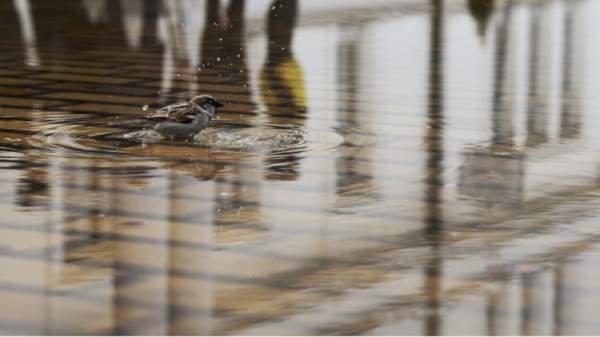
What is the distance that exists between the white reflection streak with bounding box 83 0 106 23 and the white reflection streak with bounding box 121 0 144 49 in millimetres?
184

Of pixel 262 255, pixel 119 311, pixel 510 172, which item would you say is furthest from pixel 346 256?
pixel 510 172

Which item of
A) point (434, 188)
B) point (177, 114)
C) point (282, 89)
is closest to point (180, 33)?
point (282, 89)

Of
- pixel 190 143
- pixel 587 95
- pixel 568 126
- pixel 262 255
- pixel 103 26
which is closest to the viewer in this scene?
pixel 262 255

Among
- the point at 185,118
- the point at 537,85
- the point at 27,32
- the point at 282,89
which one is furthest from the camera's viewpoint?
the point at 27,32

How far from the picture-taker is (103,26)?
12.1 metres

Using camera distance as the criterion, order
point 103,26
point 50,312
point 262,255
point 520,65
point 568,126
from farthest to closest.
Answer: point 103,26 → point 520,65 → point 568,126 → point 262,255 → point 50,312

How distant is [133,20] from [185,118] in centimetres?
671

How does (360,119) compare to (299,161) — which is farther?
(360,119)

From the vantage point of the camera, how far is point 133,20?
12.6 m

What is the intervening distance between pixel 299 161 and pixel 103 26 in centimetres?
664

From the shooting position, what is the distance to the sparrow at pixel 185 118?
6.02m

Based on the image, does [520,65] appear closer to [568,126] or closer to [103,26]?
[568,126]

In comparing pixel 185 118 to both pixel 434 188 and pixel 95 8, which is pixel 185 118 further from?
pixel 95 8

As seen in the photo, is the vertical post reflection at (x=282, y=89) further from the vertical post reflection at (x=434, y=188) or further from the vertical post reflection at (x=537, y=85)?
the vertical post reflection at (x=537, y=85)
